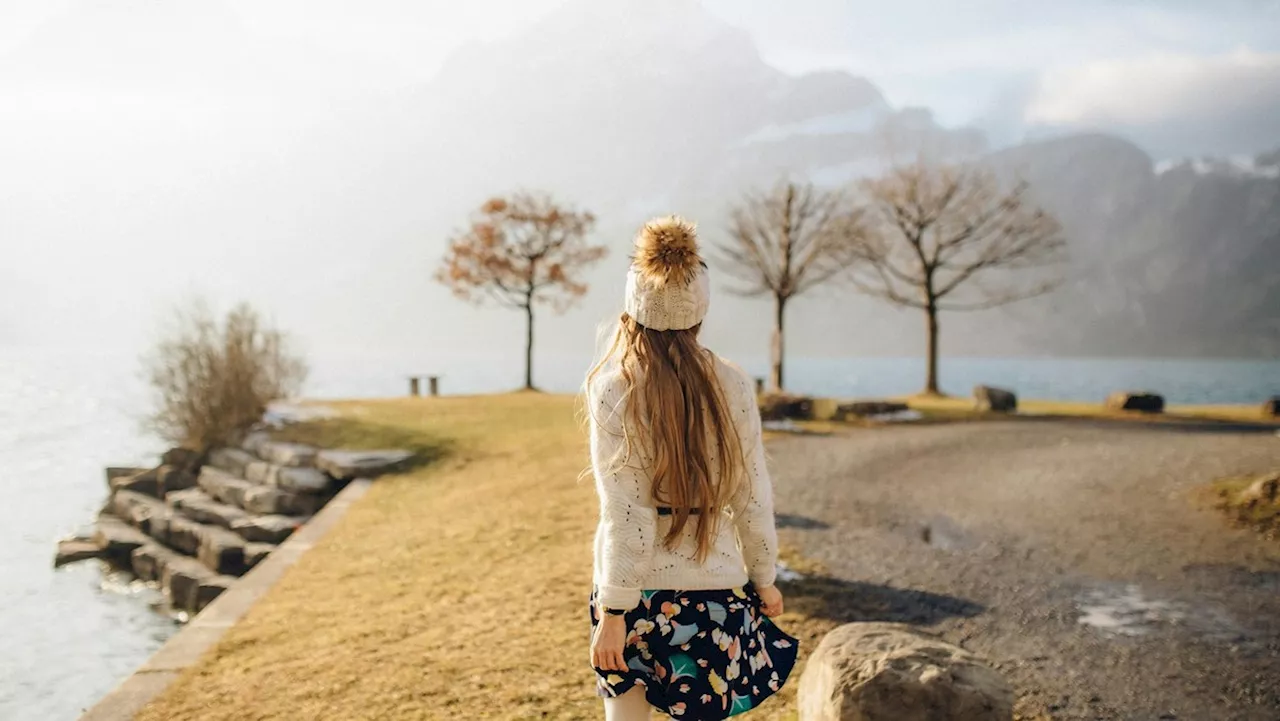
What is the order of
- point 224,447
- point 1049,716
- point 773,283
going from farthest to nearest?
point 773,283 < point 224,447 < point 1049,716

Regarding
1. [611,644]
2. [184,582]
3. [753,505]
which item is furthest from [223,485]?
[753,505]

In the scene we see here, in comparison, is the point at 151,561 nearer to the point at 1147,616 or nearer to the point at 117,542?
the point at 117,542

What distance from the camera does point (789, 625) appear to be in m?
6.36

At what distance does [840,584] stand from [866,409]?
42.9 feet

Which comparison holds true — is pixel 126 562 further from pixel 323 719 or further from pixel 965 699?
pixel 965 699

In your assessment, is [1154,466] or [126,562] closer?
[1154,466]

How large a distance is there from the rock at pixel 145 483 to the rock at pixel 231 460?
1032mm

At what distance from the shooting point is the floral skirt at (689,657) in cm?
284

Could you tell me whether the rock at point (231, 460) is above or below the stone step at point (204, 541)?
above

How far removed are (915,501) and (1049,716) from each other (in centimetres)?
611

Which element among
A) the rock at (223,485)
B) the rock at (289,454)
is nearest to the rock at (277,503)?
the rock at (223,485)

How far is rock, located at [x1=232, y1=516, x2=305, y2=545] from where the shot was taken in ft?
39.5

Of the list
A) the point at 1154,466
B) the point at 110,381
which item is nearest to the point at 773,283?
the point at 1154,466

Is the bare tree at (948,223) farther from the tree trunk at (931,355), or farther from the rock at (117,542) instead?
the rock at (117,542)
